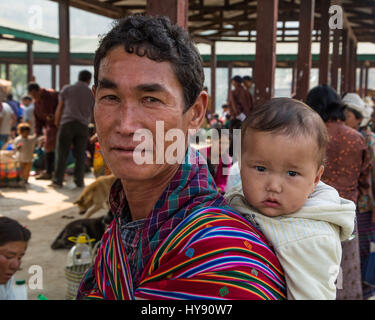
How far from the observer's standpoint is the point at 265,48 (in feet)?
14.4

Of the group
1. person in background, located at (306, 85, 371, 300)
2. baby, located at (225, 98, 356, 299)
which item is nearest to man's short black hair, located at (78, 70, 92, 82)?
person in background, located at (306, 85, 371, 300)

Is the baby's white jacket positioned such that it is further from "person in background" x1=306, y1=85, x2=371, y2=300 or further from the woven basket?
the woven basket

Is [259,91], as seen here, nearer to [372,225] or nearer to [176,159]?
[372,225]

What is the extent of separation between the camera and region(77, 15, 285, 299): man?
99 cm

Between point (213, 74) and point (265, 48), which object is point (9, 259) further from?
point (213, 74)

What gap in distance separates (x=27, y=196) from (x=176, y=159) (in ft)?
21.3

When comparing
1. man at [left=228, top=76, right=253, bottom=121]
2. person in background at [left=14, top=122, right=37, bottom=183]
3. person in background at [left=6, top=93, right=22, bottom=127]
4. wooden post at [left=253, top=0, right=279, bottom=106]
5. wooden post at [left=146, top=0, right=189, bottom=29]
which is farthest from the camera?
person in background at [left=6, top=93, right=22, bottom=127]

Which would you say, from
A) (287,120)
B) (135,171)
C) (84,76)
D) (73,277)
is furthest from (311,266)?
(84,76)

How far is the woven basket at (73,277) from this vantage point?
3.57 meters

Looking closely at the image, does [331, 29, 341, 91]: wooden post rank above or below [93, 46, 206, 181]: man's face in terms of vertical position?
above

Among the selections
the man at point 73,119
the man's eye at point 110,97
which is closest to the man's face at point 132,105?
the man's eye at point 110,97

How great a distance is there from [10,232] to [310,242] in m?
2.26

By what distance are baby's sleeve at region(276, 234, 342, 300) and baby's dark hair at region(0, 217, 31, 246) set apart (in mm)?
2191
